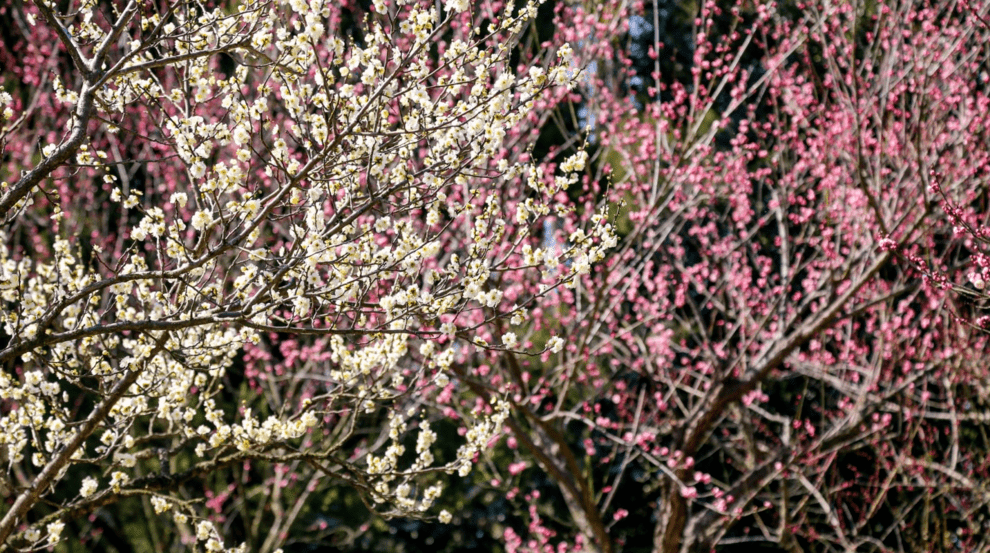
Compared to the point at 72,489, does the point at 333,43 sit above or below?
above

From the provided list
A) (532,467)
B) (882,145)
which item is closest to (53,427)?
(882,145)

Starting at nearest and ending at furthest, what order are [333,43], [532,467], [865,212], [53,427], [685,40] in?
[333,43]
[53,427]
[865,212]
[532,467]
[685,40]

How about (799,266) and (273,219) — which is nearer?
(273,219)

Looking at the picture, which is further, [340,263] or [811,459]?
[811,459]

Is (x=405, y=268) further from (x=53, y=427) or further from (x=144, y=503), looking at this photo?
(x=144, y=503)

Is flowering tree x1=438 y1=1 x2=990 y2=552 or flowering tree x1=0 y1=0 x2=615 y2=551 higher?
flowering tree x1=0 y1=0 x2=615 y2=551

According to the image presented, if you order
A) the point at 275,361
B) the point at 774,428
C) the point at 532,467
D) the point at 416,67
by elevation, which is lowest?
the point at 532,467

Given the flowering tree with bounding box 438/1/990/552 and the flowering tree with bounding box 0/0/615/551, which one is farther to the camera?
Answer: the flowering tree with bounding box 438/1/990/552

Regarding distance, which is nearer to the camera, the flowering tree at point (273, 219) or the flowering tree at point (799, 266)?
the flowering tree at point (273, 219)

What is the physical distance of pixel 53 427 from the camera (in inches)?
135

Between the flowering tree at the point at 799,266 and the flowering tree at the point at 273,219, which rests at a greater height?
the flowering tree at the point at 273,219

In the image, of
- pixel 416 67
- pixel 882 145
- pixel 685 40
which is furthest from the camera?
pixel 685 40

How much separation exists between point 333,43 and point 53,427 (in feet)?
6.24

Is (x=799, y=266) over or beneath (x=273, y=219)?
beneath
